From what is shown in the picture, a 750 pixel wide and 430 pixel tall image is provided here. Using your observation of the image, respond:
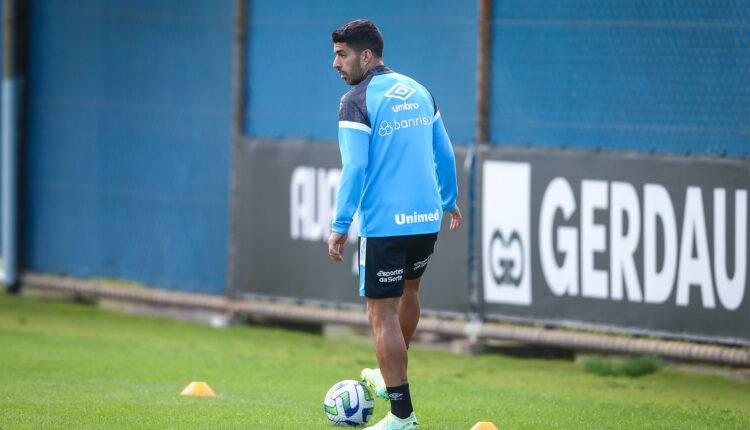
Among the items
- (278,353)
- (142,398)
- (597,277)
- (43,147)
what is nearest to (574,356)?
(597,277)

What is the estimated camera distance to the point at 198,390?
27.7 ft

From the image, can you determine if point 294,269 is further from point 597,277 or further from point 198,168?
point 597,277

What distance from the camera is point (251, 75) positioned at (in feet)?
41.4

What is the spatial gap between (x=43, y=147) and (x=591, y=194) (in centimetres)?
659

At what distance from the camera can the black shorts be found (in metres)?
7.05

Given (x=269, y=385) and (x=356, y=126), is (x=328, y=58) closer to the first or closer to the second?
(x=269, y=385)

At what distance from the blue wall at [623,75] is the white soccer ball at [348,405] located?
11.3 feet

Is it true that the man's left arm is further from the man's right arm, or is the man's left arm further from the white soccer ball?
the white soccer ball

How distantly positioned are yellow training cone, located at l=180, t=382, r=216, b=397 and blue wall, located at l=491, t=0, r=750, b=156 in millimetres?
3381

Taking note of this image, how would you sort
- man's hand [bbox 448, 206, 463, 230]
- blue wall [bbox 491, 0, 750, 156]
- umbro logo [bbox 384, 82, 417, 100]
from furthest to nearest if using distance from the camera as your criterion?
blue wall [bbox 491, 0, 750, 156], man's hand [bbox 448, 206, 463, 230], umbro logo [bbox 384, 82, 417, 100]

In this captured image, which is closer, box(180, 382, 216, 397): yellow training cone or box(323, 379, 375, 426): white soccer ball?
box(323, 379, 375, 426): white soccer ball

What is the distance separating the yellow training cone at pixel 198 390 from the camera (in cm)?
842

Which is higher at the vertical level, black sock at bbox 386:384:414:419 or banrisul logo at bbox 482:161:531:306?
banrisul logo at bbox 482:161:531:306

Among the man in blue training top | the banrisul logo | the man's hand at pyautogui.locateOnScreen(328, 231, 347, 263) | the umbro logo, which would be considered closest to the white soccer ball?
the man in blue training top
